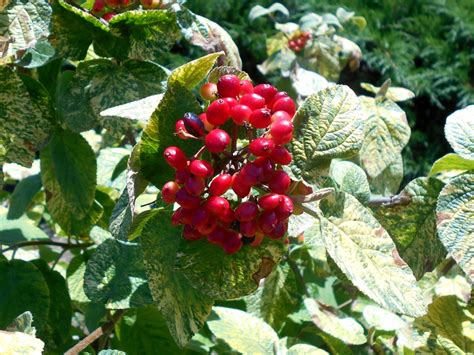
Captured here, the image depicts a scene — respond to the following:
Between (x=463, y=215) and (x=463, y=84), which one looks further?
(x=463, y=84)

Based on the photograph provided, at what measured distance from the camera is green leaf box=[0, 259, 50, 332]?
2.74ft

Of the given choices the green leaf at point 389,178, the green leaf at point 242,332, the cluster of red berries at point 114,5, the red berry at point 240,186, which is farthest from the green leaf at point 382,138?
the red berry at point 240,186

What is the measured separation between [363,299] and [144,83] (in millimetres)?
540

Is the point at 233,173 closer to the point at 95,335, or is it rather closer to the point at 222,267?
the point at 222,267

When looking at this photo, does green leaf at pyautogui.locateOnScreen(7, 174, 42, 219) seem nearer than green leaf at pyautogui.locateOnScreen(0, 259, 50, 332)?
No

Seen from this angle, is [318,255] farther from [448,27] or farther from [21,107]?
[448,27]

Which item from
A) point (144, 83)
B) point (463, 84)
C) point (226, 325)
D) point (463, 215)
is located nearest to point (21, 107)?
point (144, 83)

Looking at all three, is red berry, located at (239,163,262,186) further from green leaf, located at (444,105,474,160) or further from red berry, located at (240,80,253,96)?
green leaf, located at (444,105,474,160)

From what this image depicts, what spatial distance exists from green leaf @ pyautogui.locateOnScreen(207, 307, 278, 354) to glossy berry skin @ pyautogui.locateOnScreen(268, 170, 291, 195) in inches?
12.1

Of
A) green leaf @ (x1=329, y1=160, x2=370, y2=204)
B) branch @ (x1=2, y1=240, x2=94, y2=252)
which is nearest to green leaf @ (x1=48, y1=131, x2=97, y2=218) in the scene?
branch @ (x1=2, y1=240, x2=94, y2=252)

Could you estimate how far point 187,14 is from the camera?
0.83 metres

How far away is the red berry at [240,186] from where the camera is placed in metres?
0.58

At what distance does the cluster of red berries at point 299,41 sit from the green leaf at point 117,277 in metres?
1.58

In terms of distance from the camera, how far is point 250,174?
57 centimetres
